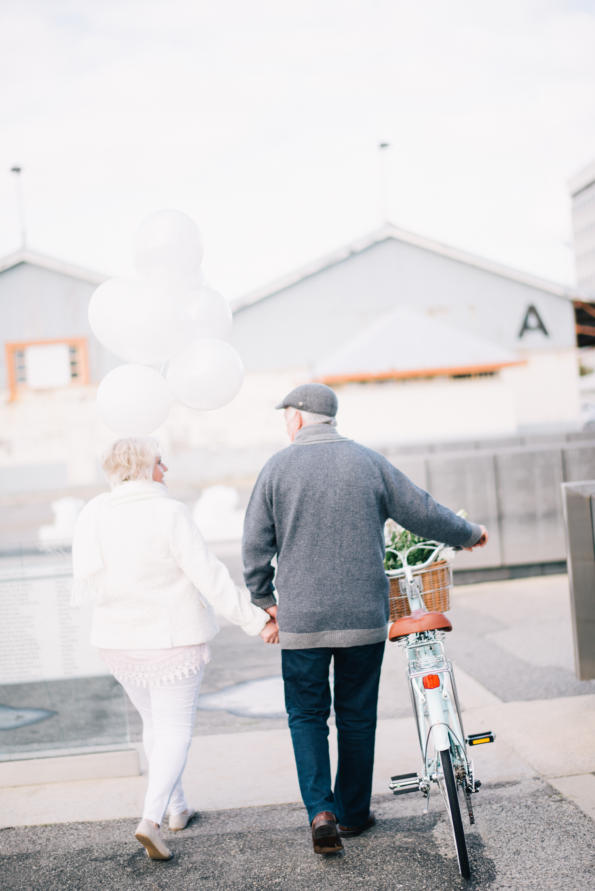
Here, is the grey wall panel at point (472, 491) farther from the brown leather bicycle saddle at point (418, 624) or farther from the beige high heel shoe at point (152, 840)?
the beige high heel shoe at point (152, 840)

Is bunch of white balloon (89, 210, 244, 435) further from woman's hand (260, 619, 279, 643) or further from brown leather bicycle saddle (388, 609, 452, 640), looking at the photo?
brown leather bicycle saddle (388, 609, 452, 640)

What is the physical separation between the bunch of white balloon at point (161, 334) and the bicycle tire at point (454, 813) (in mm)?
2952

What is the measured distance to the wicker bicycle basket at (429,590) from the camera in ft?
12.4

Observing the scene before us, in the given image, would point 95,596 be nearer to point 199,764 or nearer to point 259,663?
point 199,764

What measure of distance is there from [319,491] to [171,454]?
80.2 feet

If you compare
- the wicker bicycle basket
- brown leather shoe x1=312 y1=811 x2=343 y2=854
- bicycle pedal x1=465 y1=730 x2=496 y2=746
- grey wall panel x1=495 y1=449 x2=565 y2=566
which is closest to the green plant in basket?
the wicker bicycle basket

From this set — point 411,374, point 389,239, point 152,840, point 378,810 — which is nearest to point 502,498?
point 378,810

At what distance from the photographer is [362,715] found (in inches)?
145

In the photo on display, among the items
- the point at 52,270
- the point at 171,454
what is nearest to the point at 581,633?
the point at 171,454

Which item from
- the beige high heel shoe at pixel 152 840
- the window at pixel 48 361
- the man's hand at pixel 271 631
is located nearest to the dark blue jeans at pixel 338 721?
the man's hand at pixel 271 631

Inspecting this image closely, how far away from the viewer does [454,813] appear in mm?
3189

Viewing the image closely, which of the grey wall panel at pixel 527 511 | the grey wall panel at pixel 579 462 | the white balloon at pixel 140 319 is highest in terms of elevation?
the white balloon at pixel 140 319

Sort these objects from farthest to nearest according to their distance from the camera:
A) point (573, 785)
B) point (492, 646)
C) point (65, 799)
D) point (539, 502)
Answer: point (539, 502) < point (492, 646) < point (65, 799) < point (573, 785)

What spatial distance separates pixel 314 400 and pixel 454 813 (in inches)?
64.6
